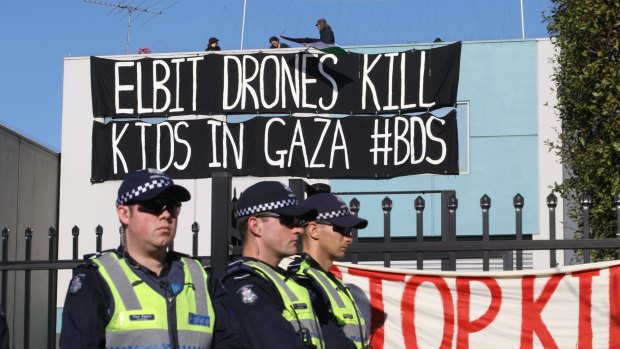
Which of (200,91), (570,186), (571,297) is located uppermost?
(200,91)

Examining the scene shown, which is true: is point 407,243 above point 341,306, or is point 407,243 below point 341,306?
above

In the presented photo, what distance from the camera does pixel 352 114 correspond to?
864cm

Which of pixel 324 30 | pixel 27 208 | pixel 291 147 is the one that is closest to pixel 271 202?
pixel 291 147

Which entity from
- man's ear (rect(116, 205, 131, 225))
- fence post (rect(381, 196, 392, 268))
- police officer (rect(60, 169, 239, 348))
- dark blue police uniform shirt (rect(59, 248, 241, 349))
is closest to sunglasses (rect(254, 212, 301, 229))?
police officer (rect(60, 169, 239, 348))

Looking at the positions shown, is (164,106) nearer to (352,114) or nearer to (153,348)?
(352,114)

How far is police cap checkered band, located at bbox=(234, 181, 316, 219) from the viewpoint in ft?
16.2

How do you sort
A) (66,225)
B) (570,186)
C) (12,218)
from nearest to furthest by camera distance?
1. (570,186)
2. (12,218)
3. (66,225)

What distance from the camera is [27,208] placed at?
71.8 feet

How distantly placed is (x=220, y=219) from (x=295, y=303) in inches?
72.2

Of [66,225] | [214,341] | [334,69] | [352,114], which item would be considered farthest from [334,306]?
[66,225]

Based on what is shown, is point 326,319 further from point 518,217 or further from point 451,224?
point 518,217

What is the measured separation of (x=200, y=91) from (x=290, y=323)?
4293 mm

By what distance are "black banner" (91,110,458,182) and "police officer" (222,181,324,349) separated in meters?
3.16

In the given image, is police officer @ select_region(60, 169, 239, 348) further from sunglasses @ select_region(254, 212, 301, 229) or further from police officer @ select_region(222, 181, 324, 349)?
sunglasses @ select_region(254, 212, 301, 229)
